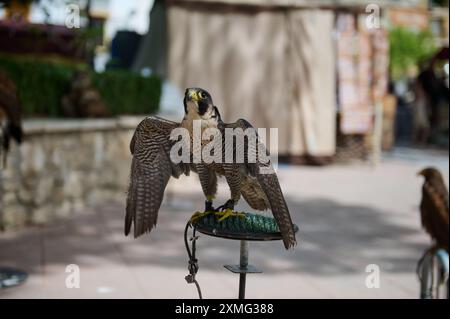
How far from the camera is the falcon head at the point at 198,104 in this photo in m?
2.18

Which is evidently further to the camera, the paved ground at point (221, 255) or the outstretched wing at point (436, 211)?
the paved ground at point (221, 255)

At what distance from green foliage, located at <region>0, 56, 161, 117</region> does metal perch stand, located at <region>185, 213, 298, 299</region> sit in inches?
176

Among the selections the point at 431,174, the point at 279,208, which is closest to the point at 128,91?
the point at 431,174

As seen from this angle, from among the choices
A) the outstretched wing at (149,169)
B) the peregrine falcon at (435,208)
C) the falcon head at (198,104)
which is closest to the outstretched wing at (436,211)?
the peregrine falcon at (435,208)

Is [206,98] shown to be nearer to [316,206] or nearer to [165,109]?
[316,206]

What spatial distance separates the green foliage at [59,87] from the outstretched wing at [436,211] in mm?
4349

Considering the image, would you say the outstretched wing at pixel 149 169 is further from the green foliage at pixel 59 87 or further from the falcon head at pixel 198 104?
the green foliage at pixel 59 87

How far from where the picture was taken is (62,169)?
693 cm

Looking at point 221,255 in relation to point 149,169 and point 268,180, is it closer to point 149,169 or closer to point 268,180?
point 149,169

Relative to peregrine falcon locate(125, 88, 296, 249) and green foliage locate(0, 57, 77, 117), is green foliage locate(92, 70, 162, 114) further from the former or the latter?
peregrine falcon locate(125, 88, 296, 249)

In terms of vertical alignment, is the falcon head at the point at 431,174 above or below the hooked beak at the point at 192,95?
below

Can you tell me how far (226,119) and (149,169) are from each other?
907 centimetres
